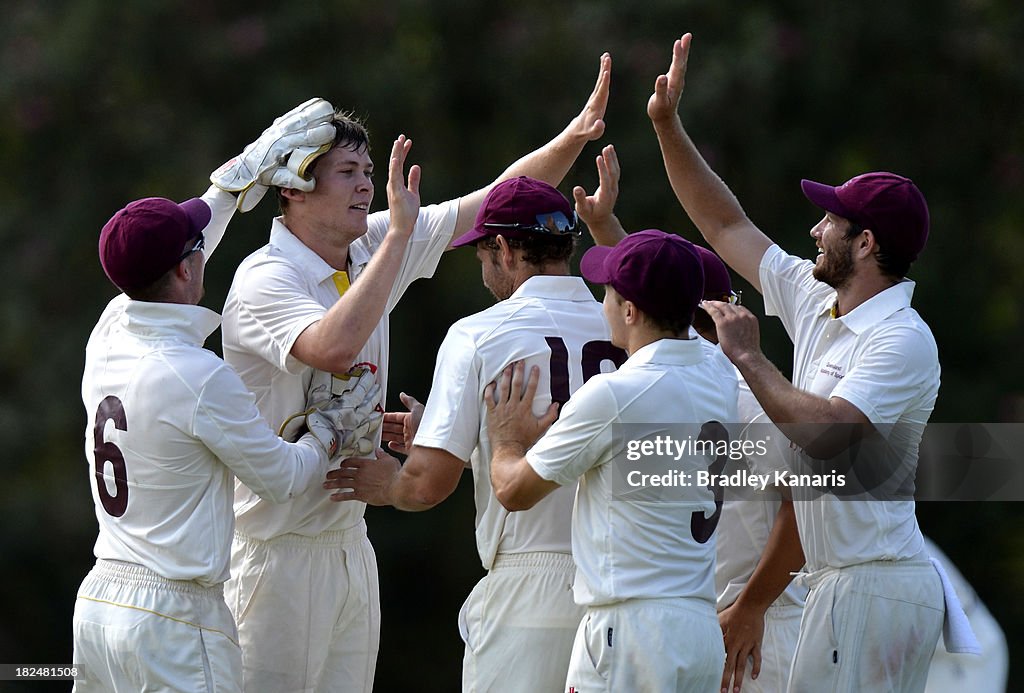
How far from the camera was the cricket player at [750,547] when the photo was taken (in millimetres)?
5109

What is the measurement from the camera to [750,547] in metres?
5.33

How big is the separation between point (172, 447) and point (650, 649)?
161cm

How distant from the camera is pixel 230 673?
4.57 metres

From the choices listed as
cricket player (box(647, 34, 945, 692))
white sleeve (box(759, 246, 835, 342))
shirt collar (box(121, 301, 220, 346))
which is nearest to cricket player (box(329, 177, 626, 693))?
cricket player (box(647, 34, 945, 692))

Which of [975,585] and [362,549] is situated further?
[975,585]

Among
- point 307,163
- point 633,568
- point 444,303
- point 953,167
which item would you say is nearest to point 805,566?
point 633,568

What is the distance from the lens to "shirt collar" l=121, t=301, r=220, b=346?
4.59m

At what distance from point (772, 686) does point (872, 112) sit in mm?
8835

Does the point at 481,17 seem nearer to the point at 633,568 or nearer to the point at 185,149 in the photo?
the point at 185,149

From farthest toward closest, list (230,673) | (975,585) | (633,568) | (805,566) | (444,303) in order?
(975,585) < (444,303) < (805,566) < (230,673) < (633,568)

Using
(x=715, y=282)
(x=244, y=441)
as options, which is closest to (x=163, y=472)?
(x=244, y=441)

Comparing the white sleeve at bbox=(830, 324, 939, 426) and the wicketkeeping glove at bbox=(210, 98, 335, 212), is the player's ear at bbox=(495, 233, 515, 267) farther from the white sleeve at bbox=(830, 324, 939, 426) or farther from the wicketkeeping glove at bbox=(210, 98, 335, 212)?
the white sleeve at bbox=(830, 324, 939, 426)

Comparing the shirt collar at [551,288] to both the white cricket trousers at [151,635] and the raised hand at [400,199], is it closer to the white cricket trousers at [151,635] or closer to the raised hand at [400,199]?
the raised hand at [400,199]

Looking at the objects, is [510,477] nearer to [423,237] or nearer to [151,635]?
[151,635]
